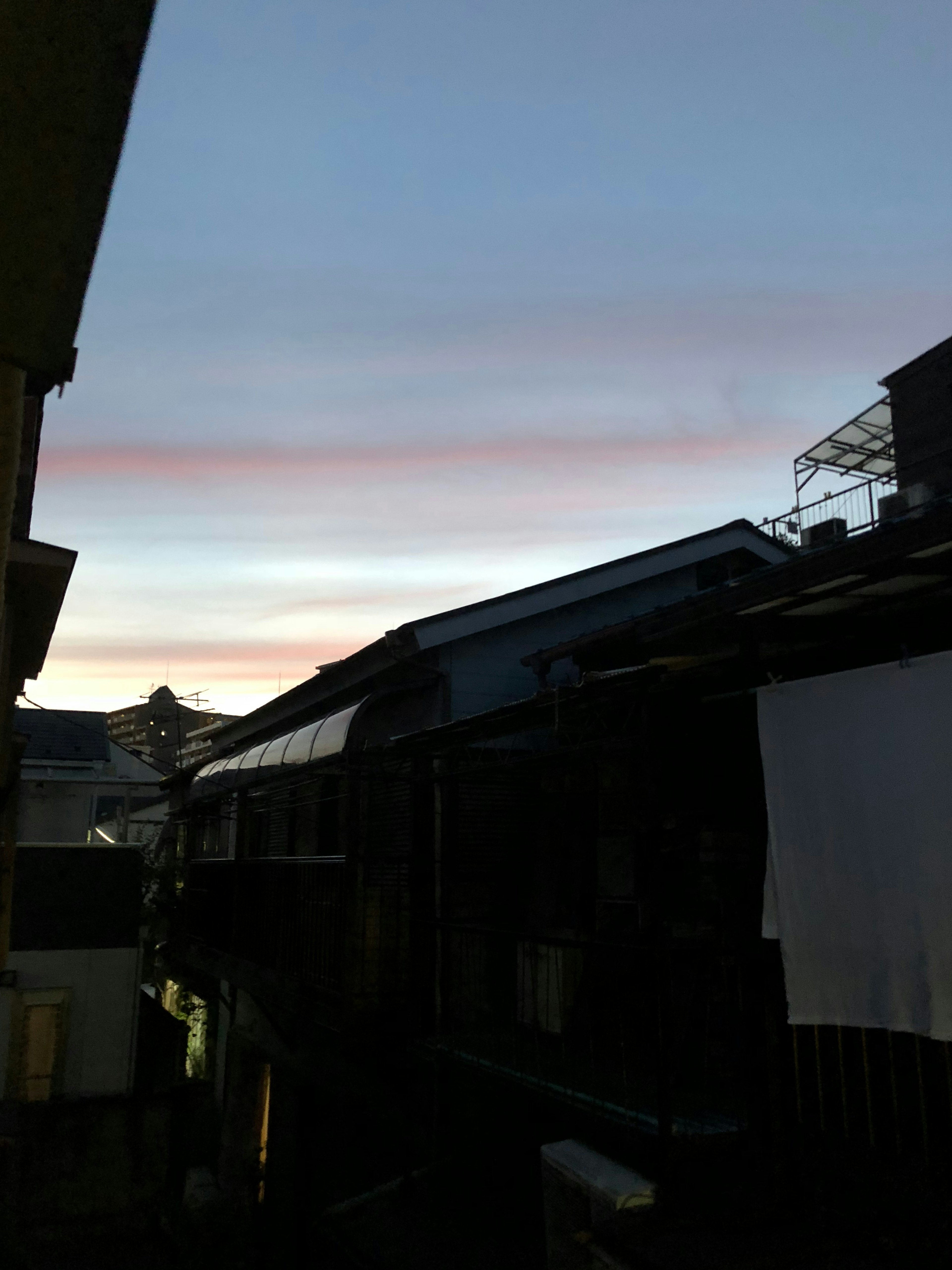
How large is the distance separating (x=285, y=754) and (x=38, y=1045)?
761cm

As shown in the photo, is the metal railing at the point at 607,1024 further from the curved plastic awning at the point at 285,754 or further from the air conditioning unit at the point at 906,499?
the air conditioning unit at the point at 906,499

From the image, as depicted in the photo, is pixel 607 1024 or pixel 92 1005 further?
pixel 92 1005

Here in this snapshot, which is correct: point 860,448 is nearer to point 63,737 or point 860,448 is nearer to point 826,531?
point 826,531

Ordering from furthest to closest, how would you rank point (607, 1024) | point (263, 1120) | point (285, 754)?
Answer: point (263, 1120), point (285, 754), point (607, 1024)

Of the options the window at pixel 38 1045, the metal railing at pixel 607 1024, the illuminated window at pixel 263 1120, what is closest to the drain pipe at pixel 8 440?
the metal railing at pixel 607 1024

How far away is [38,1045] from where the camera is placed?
16.1 meters

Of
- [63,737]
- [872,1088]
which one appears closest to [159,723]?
[63,737]

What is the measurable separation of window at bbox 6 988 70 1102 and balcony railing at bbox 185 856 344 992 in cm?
409

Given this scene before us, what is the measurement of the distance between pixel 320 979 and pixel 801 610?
6.55m

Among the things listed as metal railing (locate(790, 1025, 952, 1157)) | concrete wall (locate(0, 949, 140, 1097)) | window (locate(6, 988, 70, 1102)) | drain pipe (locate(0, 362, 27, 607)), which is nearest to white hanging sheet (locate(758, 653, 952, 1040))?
metal railing (locate(790, 1025, 952, 1157))

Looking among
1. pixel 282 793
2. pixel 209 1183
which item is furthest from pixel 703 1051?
pixel 209 1183

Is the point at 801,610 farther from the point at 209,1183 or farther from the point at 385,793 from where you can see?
the point at 209,1183

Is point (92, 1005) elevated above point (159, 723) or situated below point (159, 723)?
below

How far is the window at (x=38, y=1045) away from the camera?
15742 mm
